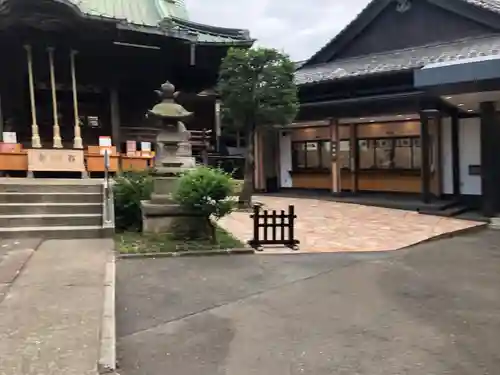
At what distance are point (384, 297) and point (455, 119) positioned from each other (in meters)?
12.5

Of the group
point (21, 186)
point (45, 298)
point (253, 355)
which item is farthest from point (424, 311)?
point (21, 186)

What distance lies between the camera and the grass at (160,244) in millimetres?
8997

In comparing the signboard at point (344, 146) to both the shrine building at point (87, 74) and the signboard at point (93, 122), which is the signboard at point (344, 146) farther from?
the signboard at point (93, 122)

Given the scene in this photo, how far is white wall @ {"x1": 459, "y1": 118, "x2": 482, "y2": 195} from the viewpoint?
54.7 ft

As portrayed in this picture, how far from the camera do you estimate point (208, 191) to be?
9102mm

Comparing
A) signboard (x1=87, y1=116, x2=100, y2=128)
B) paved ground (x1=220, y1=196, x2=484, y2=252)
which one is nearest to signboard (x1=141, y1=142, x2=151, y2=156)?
signboard (x1=87, y1=116, x2=100, y2=128)

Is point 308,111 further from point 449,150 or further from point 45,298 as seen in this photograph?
point 45,298

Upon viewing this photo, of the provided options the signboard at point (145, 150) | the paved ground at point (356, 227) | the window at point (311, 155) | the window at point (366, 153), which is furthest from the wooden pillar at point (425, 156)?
the signboard at point (145, 150)

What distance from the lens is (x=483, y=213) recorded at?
1433cm

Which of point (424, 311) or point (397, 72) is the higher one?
point (397, 72)

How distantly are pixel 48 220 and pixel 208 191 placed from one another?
387cm

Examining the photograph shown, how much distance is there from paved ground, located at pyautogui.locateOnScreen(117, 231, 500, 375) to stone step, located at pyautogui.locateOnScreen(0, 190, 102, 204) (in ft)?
13.2

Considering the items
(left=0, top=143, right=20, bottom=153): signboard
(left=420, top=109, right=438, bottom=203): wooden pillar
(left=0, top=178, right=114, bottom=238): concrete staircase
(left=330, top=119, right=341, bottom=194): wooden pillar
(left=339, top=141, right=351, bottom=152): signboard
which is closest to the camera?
(left=0, top=178, right=114, bottom=238): concrete staircase

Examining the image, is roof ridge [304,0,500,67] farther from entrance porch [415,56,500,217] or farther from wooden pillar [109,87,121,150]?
wooden pillar [109,87,121,150]
